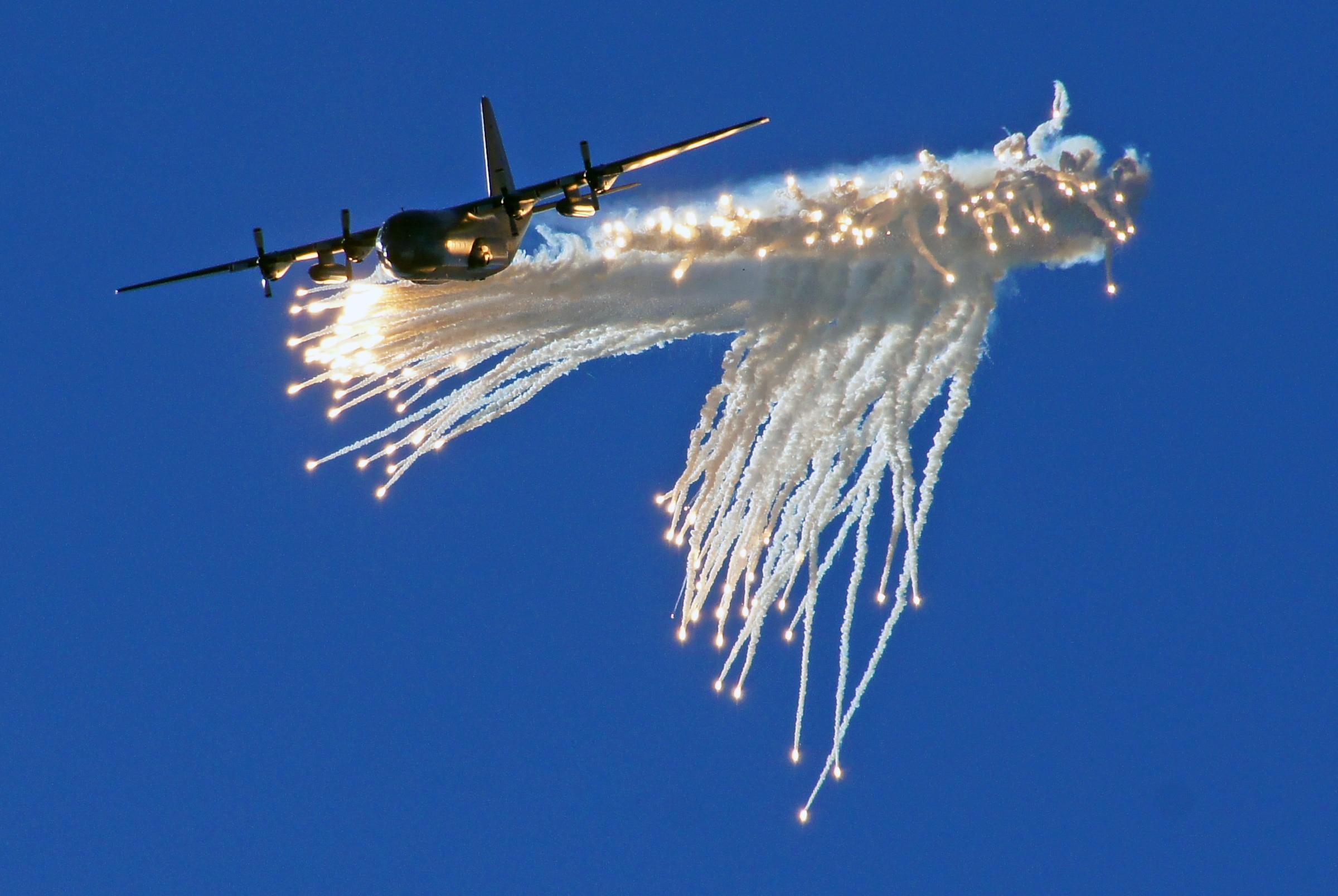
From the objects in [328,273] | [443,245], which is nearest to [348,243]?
[328,273]

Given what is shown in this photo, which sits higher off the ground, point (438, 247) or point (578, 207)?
point (578, 207)

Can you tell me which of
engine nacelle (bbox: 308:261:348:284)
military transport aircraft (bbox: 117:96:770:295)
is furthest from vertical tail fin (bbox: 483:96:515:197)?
engine nacelle (bbox: 308:261:348:284)

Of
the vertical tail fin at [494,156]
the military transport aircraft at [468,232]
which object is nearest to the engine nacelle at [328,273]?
the military transport aircraft at [468,232]

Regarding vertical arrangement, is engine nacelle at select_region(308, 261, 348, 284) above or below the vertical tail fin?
below

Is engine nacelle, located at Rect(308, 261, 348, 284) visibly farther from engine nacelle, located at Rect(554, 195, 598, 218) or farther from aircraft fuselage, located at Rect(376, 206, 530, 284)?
engine nacelle, located at Rect(554, 195, 598, 218)

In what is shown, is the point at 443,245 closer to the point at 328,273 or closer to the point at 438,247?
the point at 438,247

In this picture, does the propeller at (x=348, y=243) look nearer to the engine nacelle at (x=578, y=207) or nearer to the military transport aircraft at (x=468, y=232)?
the military transport aircraft at (x=468, y=232)
